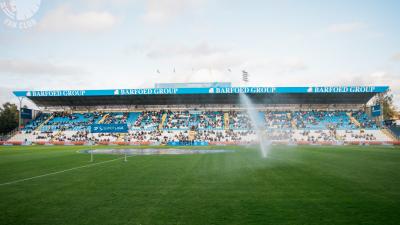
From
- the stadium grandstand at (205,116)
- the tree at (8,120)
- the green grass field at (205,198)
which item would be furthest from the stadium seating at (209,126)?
the green grass field at (205,198)

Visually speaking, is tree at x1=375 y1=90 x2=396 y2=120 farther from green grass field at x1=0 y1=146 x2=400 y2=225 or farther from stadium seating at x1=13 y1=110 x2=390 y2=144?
green grass field at x1=0 y1=146 x2=400 y2=225

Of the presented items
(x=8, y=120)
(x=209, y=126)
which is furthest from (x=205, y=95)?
(x=8, y=120)

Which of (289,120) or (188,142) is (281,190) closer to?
(188,142)

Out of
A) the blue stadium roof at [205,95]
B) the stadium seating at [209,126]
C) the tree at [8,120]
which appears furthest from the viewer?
the tree at [8,120]

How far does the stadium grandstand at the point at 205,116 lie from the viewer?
51500 mm

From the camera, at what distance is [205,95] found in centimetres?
5694

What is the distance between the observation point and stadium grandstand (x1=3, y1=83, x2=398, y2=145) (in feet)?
169

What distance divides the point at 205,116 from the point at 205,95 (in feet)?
16.3

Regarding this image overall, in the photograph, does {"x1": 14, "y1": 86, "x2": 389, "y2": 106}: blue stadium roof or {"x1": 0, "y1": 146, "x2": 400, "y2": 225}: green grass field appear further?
{"x1": 14, "y1": 86, "x2": 389, "y2": 106}: blue stadium roof

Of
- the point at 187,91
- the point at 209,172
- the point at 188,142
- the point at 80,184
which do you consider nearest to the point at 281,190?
the point at 209,172

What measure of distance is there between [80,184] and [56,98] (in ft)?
178

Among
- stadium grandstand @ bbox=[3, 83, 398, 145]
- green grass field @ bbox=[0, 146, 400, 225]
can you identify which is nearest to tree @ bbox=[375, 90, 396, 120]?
stadium grandstand @ bbox=[3, 83, 398, 145]

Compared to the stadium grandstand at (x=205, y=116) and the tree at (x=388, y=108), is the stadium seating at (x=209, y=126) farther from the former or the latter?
the tree at (x=388, y=108)

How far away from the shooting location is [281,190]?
10344 millimetres
